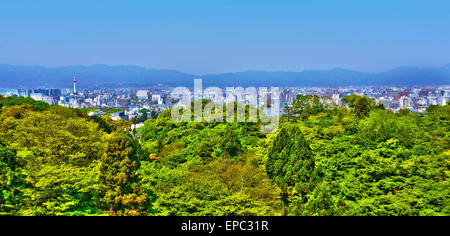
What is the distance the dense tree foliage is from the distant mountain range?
2334 inches

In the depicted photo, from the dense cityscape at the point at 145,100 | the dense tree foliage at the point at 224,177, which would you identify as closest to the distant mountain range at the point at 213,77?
the dense cityscape at the point at 145,100

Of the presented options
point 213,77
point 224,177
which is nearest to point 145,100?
point 213,77

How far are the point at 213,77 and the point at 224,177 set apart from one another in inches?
3768

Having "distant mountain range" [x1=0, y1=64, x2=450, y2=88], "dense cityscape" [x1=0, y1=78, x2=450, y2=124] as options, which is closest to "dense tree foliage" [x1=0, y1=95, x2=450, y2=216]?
"dense cityscape" [x1=0, y1=78, x2=450, y2=124]

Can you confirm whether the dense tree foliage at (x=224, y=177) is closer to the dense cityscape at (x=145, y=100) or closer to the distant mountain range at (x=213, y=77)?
the dense cityscape at (x=145, y=100)

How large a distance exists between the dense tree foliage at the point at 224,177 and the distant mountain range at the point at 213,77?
2334 inches

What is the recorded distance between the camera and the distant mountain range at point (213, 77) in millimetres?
88000

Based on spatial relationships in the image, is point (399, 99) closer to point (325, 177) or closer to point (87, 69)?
point (325, 177)

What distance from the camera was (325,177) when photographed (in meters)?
19.0

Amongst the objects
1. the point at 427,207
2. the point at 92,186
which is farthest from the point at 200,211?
the point at 427,207

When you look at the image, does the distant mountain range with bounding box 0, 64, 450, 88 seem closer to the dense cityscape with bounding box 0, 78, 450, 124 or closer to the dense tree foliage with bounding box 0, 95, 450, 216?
the dense cityscape with bounding box 0, 78, 450, 124
